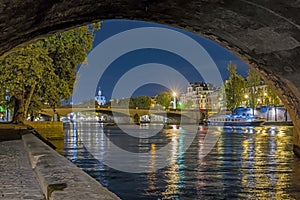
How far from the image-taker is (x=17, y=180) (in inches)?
404

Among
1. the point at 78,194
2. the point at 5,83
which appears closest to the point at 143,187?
the point at 78,194

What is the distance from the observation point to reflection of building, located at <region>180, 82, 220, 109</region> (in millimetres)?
153688

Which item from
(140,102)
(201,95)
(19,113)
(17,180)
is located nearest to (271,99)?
(140,102)

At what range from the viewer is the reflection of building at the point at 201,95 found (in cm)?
Answer: 15369

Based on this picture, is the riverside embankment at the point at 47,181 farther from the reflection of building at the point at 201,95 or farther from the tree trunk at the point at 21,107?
the reflection of building at the point at 201,95

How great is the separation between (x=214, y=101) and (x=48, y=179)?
471 ft

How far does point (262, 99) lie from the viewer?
109125 mm

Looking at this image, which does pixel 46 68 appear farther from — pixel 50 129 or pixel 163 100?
pixel 163 100

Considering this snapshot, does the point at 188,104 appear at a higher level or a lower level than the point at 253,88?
lower

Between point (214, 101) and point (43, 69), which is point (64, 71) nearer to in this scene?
point (43, 69)

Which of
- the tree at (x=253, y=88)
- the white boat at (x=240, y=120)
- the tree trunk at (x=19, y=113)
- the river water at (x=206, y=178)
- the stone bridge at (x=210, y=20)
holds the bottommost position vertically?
the river water at (x=206, y=178)

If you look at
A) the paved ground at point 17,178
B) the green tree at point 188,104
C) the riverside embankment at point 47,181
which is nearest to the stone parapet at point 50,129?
the paved ground at point 17,178

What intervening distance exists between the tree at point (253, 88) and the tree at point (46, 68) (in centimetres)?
7096

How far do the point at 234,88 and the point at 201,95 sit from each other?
66.8 meters
